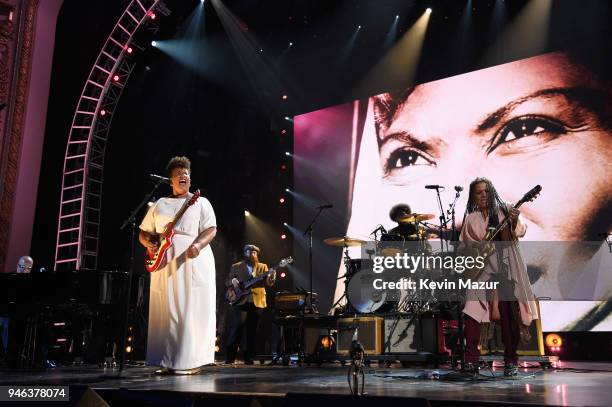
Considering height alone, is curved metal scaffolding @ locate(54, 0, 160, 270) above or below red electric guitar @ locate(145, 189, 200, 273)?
above

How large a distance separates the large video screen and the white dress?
3.05 m

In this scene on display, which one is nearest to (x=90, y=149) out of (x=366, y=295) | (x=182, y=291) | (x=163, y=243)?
(x=366, y=295)

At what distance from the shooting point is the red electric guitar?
4766 mm

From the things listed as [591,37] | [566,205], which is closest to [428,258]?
[566,205]

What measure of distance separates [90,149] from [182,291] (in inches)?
302

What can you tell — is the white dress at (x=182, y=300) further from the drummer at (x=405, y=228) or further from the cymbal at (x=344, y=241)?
the drummer at (x=405, y=228)

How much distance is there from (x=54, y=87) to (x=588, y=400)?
1148 centimetres

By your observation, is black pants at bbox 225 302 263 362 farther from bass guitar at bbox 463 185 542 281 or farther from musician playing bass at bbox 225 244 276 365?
bass guitar at bbox 463 185 542 281

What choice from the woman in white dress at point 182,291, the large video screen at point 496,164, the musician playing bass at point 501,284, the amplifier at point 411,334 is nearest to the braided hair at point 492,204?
the musician playing bass at point 501,284

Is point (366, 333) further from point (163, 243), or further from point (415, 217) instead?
point (163, 243)

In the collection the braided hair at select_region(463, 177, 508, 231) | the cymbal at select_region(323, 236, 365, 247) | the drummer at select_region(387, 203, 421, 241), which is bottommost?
the braided hair at select_region(463, 177, 508, 231)

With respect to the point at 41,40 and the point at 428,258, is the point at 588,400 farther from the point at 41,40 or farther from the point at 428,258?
the point at 41,40

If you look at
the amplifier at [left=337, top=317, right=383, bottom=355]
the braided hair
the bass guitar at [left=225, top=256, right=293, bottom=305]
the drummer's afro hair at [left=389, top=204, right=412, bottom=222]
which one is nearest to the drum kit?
the drummer's afro hair at [left=389, top=204, right=412, bottom=222]

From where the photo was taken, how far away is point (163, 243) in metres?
4.80
